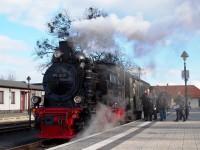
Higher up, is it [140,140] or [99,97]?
[99,97]

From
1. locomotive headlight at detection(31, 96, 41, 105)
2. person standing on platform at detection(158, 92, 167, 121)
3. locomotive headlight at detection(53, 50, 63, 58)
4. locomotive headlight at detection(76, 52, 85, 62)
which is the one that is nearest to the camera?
locomotive headlight at detection(31, 96, 41, 105)

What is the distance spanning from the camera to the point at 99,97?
19594 millimetres

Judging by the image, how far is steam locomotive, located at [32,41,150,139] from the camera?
17.1 metres

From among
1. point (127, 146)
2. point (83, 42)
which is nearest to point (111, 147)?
point (127, 146)

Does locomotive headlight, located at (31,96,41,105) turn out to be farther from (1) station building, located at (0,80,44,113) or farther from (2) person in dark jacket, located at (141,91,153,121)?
(1) station building, located at (0,80,44,113)

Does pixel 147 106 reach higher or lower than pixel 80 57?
lower

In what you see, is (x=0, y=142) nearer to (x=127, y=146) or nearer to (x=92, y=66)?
(x=92, y=66)

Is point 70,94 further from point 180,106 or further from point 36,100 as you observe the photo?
point 180,106

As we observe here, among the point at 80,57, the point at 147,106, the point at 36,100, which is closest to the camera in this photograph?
the point at 36,100

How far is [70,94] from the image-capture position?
17891 millimetres

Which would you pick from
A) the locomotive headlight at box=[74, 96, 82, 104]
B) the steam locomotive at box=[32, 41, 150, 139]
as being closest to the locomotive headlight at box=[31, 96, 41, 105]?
the steam locomotive at box=[32, 41, 150, 139]

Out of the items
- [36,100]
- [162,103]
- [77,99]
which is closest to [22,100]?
[162,103]

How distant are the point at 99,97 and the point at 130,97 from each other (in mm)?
6844

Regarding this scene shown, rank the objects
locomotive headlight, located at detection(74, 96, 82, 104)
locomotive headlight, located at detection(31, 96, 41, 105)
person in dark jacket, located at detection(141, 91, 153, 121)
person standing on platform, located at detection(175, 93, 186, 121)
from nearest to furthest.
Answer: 1. locomotive headlight, located at detection(74, 96, 82, 104)
2. locomotive headlight, located at detection(31, 96, 41, 105)
3. person standing on platform, located at detection(175, 93, 186, 121)
4. person in dark jacket, located at detection(141, 91, 153, 121)
